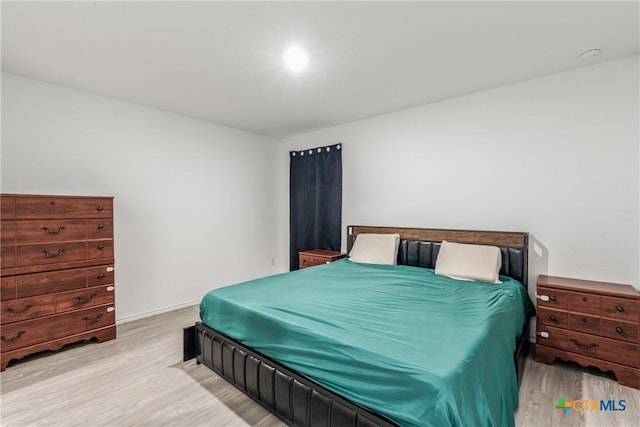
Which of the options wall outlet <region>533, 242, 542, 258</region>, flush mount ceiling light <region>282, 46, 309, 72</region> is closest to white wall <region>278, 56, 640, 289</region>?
wall outlet <region>533, 242, 542, 258</region>

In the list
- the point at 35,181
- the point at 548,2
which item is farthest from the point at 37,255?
the point at 548,2

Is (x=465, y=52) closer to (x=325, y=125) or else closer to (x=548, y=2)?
(x=548, y=2)

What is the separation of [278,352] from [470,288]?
1687 mm

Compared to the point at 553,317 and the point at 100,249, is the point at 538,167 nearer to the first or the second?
the point at 553,317

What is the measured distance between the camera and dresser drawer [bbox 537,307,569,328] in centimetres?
235

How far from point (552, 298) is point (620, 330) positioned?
1.38 feet

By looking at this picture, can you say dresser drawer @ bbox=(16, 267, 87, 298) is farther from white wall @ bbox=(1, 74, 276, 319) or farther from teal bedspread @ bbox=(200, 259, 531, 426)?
teal bedspread @ bbox=(200, 259, 531, 426)

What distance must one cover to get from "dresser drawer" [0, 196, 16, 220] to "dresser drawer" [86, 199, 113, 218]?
1.62 feet

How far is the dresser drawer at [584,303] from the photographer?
223cm

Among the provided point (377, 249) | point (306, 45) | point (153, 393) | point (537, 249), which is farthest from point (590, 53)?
point (153, 393)

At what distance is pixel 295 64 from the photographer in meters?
2.51

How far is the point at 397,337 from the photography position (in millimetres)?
1548

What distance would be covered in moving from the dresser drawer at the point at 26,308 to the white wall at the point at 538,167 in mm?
3551

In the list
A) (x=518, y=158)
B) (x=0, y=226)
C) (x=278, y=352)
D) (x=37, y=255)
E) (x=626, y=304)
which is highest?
(x=518, y=158)
